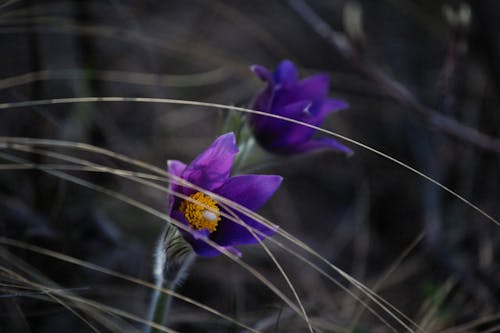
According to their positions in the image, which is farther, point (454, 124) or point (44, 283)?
point (454, 124)

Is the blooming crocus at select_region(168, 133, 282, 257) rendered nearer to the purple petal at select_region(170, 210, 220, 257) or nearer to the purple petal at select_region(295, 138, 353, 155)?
the purple petal at select_region(170, 210, 220, 257)

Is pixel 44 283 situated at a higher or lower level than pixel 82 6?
lower

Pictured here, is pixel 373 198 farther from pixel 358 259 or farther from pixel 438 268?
pixel 438 268

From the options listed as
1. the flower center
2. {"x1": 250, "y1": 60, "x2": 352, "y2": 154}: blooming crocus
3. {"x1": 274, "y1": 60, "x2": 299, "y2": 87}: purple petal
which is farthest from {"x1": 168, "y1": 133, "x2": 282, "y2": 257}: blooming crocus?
{"x1": 274, "y1": 60, "x2": 299, "y2": 87}: purple petal

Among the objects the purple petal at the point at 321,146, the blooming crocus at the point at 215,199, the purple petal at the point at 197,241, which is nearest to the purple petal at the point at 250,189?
the blooming crocus at the point at 215,199

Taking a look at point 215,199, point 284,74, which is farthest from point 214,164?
point 284,74

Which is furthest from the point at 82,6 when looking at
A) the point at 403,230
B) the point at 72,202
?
the point at 403,230

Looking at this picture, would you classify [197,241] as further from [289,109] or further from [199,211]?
[289,109]
